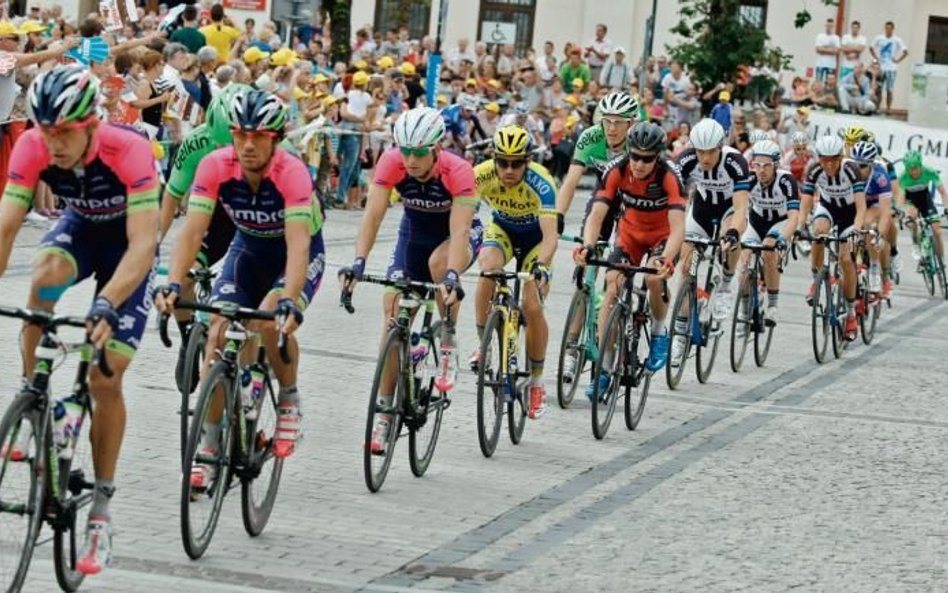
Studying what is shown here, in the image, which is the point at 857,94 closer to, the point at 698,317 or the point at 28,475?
the point at 698,317

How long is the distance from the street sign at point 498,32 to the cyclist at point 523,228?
41.5 metres

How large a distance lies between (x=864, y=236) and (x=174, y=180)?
10312 millimetres

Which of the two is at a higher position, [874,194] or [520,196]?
[520,196]

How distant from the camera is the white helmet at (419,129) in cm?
1095

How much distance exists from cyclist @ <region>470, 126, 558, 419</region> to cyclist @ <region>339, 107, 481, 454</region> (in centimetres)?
70

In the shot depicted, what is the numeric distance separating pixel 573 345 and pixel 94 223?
5701 millimetres

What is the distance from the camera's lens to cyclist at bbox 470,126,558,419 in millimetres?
12602

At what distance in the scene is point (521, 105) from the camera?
3519 cm

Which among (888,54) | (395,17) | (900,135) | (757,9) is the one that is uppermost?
(757,9)

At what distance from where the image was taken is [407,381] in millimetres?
10695

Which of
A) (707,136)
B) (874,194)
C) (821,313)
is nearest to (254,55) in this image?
(874,194)

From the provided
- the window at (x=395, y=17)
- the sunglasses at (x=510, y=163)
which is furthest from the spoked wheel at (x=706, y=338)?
the window at (x=395, y=17)

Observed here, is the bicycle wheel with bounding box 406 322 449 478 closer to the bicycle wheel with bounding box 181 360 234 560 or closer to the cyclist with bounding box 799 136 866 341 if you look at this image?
the bicycle wheel with bounding box 181 360 234 560

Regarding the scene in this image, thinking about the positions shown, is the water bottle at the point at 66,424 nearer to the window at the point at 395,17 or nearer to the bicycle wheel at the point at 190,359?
the bicycle wheel at the point at 190,359
